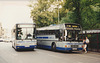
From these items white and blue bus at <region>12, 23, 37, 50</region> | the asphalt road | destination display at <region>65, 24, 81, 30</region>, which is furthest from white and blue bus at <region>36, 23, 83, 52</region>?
white and blue bus at <region>12, 23, 37, 50</region>

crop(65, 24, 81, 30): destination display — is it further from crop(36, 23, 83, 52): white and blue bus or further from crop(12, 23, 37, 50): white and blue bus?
crop(12, 23, 37, 50): white and blue bus

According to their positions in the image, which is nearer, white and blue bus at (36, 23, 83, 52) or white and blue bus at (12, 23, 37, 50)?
white and blue bus at (36, 23, 83, 52)

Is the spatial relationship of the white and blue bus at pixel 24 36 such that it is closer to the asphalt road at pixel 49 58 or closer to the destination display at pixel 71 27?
the asphalt road at pixel 49 58

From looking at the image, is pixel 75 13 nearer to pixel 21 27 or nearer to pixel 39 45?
pixel 39 45

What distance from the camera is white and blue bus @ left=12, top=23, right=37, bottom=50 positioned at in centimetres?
1820

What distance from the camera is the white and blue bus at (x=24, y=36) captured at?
1820 cm

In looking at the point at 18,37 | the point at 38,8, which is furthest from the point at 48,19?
the point at 18,37

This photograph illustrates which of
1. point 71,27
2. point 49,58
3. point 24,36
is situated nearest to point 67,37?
point 71,27

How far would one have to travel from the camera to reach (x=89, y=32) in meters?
19.2

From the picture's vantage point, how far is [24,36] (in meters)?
18.4

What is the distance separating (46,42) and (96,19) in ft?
22.6

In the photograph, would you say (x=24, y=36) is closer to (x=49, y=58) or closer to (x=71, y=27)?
(x=71, y=27)

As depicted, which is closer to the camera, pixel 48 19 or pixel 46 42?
pixel 46 42

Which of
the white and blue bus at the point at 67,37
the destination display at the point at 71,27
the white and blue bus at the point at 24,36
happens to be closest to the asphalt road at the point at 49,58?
the white and blue bus at the point at 67,37
